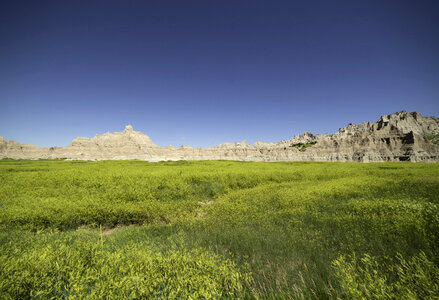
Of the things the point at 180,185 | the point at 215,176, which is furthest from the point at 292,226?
the point at 215,176

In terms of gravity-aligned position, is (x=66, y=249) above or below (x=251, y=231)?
above

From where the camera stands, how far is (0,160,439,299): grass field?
8.89 ft

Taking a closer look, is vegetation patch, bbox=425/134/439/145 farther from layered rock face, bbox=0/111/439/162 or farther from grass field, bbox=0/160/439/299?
grass field, bbox=0/160/439/299

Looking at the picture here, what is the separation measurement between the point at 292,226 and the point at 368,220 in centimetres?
244

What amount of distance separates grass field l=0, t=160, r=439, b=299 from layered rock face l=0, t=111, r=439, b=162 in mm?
81634

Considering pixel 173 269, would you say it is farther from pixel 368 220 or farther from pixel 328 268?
pixel 368 220

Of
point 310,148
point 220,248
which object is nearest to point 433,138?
point 310,148

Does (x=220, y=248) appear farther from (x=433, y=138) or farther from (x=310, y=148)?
(x=433, y=138)

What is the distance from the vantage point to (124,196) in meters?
9.13

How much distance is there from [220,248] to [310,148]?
312 feet

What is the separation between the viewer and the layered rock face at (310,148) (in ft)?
223

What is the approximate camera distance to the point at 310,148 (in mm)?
87000

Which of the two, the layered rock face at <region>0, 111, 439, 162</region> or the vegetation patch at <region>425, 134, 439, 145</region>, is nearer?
the layered rock face at <region>0, 111, 439, 162</region>

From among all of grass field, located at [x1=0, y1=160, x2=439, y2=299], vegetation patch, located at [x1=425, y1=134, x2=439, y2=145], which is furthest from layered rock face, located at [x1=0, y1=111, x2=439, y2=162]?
grass field, located at [x1=0, y1=160, x2=439, y2=299]
